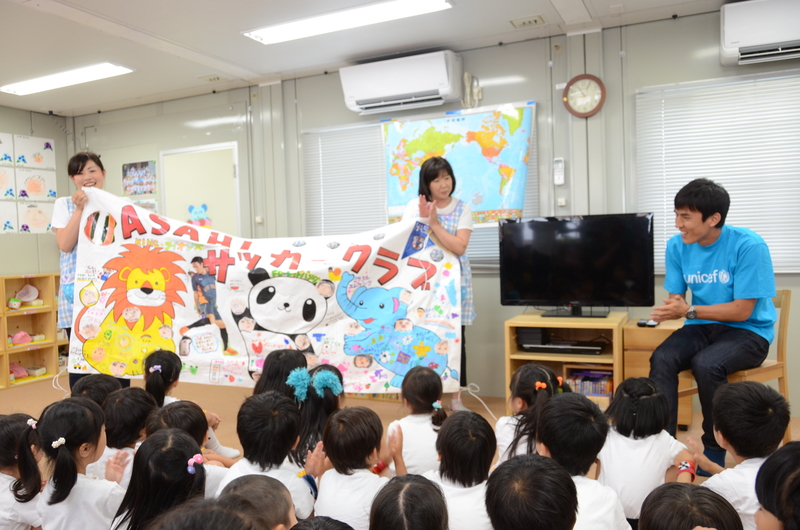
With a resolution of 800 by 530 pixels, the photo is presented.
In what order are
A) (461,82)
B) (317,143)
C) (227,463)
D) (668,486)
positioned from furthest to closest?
(317,143) < (461,82) < (227,463) < (668,486)

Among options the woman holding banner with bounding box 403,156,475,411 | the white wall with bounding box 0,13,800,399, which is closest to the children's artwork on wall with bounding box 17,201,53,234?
the white wall with bounding box 0,13,800,399

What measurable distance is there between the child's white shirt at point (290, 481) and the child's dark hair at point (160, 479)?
262 mm

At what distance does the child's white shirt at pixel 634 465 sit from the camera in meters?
1.86

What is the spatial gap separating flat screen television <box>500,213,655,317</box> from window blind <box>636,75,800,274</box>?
512 mm

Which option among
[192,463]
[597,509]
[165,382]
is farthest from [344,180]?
[597,509]

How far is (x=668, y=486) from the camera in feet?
3.89

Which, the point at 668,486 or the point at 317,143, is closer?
the point at 668,486

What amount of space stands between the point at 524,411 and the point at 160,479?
50.0 inches

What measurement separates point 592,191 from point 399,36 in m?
1.67

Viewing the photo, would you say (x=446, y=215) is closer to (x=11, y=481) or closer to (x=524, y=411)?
(x=524, y=411)

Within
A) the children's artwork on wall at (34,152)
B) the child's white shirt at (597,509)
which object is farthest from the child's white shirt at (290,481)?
the children's artwork on wall at (34,152)

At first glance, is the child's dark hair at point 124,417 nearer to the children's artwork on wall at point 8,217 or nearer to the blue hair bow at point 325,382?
the blue hair bow at point 325,382

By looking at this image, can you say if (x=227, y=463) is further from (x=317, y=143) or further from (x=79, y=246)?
(x=317, y=143)

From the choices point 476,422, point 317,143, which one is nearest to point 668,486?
point 476,422
